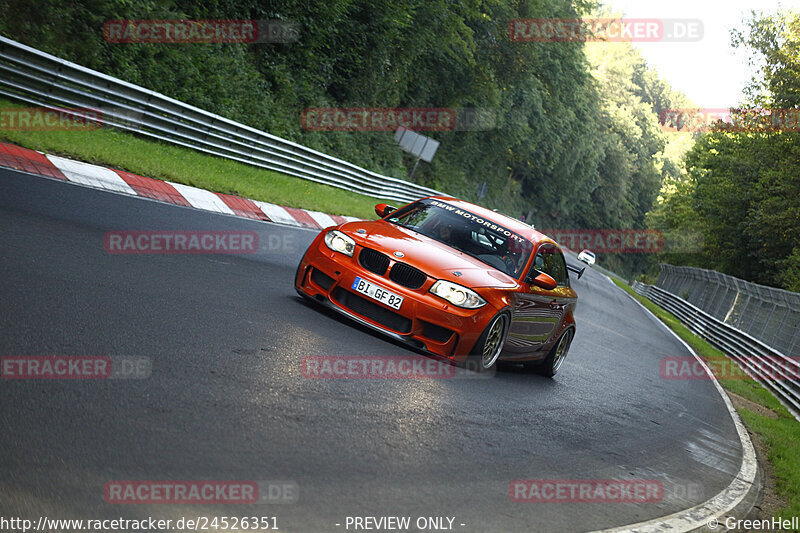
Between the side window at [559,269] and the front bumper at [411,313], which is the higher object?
the side window at [559,269]

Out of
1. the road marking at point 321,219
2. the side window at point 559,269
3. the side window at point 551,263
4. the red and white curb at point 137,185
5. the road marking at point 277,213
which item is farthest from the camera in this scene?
the road marking at point 321,219

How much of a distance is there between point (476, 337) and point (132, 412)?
397cm

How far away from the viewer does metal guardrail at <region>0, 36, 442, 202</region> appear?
1462 cm

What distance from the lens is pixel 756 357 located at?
21.0 meters

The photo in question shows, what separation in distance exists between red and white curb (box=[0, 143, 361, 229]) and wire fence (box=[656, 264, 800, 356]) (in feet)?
38.1

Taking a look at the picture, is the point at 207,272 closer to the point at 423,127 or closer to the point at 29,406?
the point at 29,406

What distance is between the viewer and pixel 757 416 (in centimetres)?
1298

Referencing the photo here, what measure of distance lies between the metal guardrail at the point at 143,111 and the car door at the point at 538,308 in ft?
31.3

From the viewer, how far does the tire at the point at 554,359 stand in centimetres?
1022

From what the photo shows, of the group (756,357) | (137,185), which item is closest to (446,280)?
(137,185)

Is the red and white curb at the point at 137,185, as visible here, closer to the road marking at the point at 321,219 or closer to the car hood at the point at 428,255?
the road marking at the point at 321,219

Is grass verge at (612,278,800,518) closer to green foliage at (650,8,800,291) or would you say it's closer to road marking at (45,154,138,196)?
road marking at (45,154,138,196)

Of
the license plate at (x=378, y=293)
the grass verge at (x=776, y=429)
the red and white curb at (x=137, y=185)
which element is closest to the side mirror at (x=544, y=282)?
the license plate at (x=378, y=293)

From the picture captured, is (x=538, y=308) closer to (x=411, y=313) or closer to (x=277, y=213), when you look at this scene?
(x=411, y=313)
